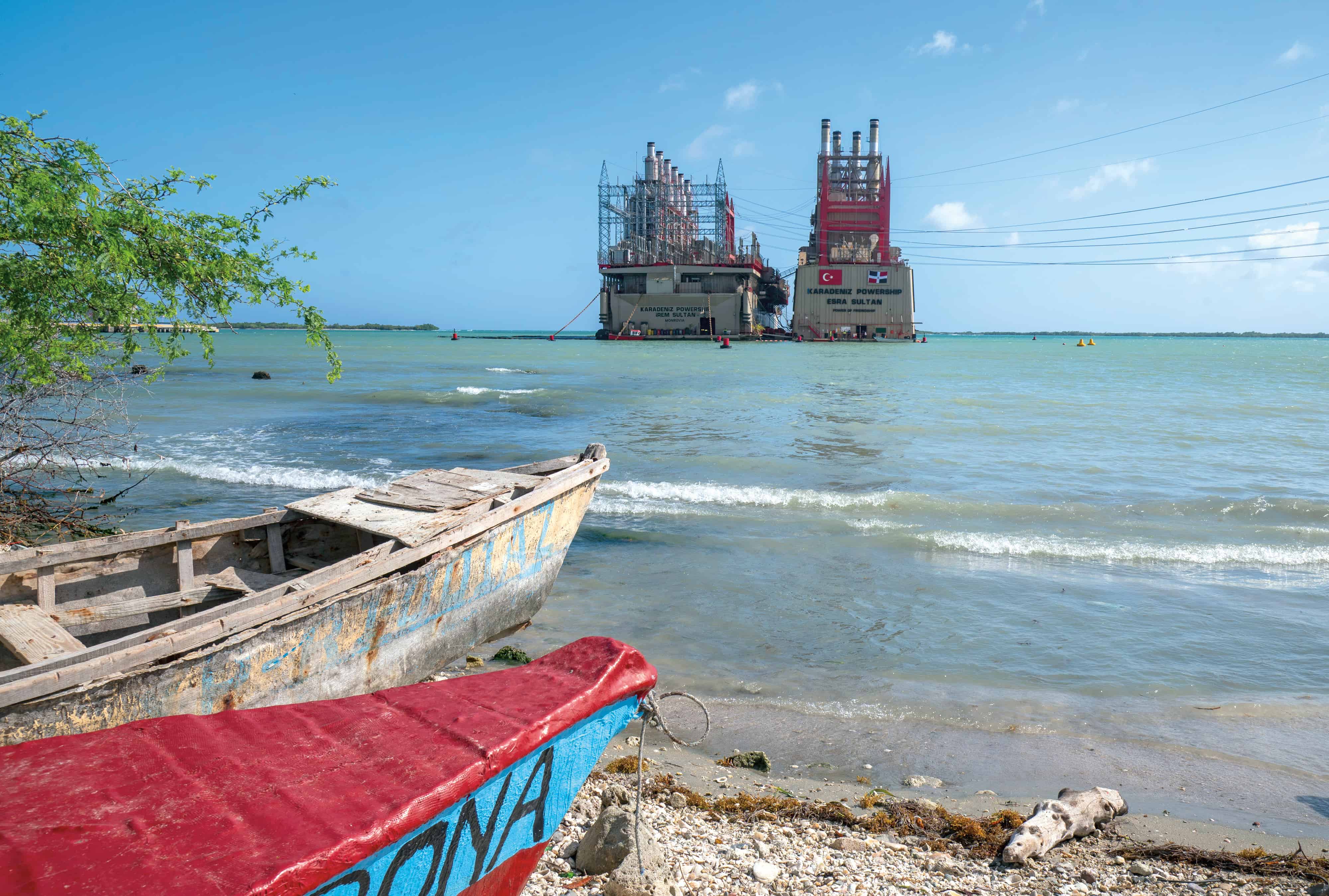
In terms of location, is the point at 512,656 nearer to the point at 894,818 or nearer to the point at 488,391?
the point at 894,818

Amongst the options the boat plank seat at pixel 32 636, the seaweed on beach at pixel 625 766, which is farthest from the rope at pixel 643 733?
the boat plank seat at pixel 32 636

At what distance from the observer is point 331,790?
2.56 m

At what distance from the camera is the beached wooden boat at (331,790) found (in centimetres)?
223

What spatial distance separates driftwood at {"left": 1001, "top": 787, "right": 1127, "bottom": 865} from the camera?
4195 millimetres

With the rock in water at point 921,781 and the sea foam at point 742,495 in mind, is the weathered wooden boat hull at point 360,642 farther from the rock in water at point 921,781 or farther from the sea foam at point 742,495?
the sea foam at point 742,495

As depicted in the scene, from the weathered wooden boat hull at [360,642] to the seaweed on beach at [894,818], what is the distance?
2.26 metres

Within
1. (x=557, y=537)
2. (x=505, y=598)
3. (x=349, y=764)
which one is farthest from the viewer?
(x=557, y=537)

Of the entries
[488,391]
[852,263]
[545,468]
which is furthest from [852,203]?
[545,468]

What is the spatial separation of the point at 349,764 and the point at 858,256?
84.6 m

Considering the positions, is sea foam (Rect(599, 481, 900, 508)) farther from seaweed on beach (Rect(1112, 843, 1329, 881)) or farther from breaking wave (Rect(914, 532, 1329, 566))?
seaweed on beach (Rect(1112, 843, 1329, 881))

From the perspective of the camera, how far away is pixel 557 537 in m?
8.00

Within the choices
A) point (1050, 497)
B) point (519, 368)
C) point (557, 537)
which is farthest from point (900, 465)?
point (519, 368)

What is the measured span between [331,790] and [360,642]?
3.26 meters

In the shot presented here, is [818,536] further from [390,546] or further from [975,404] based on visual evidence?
[975,404]
